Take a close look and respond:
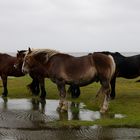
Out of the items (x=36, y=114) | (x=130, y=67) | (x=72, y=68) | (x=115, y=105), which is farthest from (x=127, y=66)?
(x=36, y=114)

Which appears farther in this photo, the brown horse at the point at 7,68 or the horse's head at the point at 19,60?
the brown horse at the point at 7,68

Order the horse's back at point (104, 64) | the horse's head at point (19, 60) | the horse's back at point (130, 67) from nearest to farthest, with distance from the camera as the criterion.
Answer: the horse's back at point (104, 64) → the horse's back at point (130, 67) → the horse's head at point (19, 60)

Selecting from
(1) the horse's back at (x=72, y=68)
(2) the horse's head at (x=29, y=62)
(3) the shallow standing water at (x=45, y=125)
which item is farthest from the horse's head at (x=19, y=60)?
(1) the horse's back at (x=72, y=68)

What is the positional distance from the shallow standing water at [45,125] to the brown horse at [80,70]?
2.40ft

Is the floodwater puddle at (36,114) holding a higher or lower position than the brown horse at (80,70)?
lower

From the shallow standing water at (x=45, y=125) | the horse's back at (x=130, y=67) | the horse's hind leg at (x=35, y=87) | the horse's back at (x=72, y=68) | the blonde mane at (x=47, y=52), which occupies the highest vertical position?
the blonde mane at (x=47, y=52)

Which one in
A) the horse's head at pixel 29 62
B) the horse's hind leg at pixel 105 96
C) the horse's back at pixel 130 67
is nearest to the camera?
the horse's hind leg at pixel 105 96

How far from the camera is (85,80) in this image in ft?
40.5

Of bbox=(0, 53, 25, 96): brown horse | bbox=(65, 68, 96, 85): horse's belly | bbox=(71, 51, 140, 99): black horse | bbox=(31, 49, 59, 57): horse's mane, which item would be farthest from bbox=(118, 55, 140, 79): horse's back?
bbox=(0, 53, 25, 96): brown horse

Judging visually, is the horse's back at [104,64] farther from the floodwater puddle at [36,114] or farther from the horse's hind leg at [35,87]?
the horse's hind leg at [35,87]

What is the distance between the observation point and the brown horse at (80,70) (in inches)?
475

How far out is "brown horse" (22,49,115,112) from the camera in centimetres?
1205

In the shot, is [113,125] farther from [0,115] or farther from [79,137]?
[0,115]

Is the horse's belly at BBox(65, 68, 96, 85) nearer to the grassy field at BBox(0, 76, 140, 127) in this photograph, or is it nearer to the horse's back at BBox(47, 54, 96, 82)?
the horse's back at BBox(47, 54, 96, 82)
